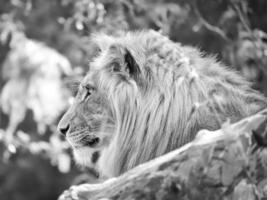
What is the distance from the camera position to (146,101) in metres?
4.28

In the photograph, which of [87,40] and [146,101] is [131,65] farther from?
[87,40]

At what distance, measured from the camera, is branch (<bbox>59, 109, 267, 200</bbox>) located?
2828 millimetres

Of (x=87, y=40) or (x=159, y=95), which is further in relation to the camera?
(x=87, y=40)

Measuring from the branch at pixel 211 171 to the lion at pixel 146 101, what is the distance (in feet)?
3.28

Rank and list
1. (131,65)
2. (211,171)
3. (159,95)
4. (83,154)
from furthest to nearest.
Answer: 1. (83,154)
2. (131,65)
3. (159,95)
4. (211,171)

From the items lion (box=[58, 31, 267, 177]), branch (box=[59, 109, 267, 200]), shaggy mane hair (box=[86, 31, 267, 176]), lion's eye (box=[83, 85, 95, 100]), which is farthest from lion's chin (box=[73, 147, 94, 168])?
branch (box=[59, 109, 267, 200])

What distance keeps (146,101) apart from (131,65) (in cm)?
22

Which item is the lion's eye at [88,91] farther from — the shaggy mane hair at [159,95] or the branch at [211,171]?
the branch at [211,171]

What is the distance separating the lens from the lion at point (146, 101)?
407 cm

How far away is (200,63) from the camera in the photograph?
4355 millimetres

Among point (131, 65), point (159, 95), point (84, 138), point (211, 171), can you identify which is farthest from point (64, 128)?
point (211, 171)

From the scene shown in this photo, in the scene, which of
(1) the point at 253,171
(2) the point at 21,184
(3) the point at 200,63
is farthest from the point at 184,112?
Answer: (2) the point at 21,184

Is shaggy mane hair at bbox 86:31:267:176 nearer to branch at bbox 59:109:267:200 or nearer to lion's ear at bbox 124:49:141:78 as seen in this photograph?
lion's ear at bbox 124:49:141:78

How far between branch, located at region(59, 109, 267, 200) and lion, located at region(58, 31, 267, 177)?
3.28ft
